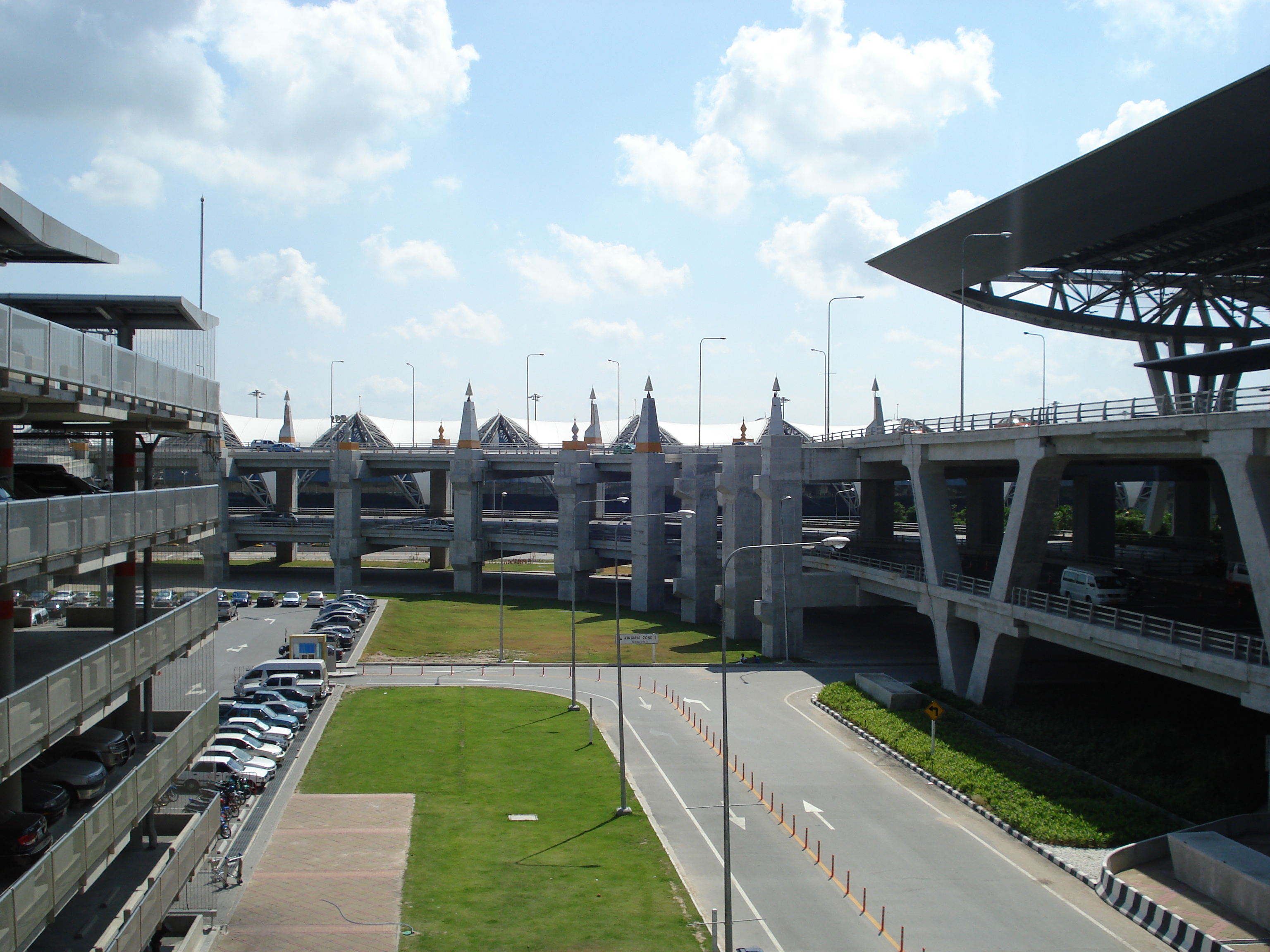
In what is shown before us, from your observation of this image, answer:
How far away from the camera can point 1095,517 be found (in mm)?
59156

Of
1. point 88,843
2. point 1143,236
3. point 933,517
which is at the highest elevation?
point 1143,236

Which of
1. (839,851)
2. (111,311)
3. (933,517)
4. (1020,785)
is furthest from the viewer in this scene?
(933,517)

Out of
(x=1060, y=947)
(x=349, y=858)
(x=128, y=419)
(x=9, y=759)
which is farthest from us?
(x=349, y=858)

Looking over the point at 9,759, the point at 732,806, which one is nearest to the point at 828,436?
the point at 732,806

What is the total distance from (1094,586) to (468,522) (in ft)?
187

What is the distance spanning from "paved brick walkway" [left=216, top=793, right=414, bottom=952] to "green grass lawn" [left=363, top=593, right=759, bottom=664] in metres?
25.8

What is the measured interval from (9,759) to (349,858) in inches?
610

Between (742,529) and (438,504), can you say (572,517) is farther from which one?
(438,504)

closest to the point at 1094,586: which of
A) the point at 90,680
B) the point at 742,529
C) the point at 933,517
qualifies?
A: the point at 933,517

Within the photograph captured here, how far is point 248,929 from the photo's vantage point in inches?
866

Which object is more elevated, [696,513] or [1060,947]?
[696,513]

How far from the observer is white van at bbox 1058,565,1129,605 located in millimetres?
38281

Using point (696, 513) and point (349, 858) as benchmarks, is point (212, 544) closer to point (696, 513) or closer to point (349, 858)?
point (349, 858)

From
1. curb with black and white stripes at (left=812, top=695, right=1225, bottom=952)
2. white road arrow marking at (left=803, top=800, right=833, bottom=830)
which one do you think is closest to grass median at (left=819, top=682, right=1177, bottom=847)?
curb with black and white stripes at (left=812, top=695, right=1225, bottom=952)
